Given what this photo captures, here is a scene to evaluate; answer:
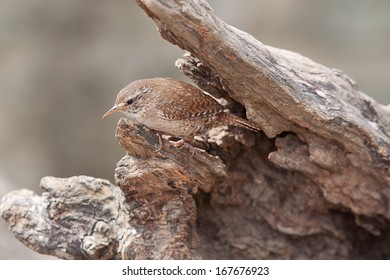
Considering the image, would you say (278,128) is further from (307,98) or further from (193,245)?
(193,245)

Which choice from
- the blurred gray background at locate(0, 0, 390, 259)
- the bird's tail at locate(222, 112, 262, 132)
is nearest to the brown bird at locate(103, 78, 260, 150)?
the bird's tail at locate(222, 112, 262, 132)

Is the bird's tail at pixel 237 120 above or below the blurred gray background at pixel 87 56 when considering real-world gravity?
below

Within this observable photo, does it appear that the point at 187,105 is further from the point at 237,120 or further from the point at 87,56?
the point at 87,56

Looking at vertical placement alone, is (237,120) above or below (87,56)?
below

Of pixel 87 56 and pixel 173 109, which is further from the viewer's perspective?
pixel 87 56

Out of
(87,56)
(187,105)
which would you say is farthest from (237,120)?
(87,56)

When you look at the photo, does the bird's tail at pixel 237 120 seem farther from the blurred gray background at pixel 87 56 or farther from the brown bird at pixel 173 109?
the blurred gray background at pixel 87 56

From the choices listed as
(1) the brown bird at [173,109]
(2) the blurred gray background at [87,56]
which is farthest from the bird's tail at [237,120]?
(2) the blurred gray background at [87,56]
